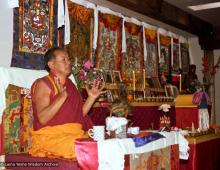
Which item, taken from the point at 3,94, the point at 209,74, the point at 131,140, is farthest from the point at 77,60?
the point at 209,74

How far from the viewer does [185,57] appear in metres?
6.59

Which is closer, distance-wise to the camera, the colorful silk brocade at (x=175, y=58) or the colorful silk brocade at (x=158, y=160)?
the colorful silk brocade at (x=158, y=160)

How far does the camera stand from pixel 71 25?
3.85 metres

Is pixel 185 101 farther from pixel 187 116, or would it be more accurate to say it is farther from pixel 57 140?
pixel 57 140

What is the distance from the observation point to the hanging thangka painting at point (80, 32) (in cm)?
387

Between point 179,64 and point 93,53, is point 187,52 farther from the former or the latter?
point 93,53

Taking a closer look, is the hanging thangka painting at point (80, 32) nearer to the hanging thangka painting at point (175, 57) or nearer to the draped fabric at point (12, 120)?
the draped fabric at point (12, 120)

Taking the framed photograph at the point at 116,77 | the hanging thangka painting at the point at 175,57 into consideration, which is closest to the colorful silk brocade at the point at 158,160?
the framed photograph at the point at 116,77

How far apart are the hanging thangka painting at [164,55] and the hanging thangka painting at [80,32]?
187 centimetres

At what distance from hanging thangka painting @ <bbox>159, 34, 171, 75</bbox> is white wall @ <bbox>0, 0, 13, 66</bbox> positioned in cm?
301

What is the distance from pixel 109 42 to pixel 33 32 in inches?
51.9

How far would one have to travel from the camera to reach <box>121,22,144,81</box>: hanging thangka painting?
15.9 ft

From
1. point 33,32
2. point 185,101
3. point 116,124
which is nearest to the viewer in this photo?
point 116,124

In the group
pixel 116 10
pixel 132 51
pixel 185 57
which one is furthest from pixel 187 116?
pixel 185 57
